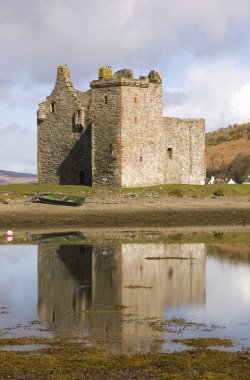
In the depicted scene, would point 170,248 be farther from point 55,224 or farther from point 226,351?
point 226,351

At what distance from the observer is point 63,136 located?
5578 centimetres

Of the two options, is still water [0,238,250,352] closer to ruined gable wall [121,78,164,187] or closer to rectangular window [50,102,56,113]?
ruined gable wall [121,78,164,187]

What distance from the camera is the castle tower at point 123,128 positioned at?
5147cm

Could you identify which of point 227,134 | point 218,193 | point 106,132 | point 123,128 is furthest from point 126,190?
point 227,134

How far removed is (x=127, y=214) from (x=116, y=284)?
23788 millimetres

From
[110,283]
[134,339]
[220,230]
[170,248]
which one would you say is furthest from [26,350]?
[220,230]

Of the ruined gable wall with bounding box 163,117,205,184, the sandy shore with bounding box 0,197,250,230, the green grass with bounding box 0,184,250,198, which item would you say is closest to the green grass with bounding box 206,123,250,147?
the ruined gable wall with bounding box 163,117,205,184

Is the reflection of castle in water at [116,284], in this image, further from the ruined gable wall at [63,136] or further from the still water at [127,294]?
the ruined gable wall at [63,136]

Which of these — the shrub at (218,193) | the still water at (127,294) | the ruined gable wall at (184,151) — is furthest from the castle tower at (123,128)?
the still water at (127,294)

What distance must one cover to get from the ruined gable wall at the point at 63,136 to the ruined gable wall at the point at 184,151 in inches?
229

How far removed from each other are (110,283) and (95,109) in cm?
3054

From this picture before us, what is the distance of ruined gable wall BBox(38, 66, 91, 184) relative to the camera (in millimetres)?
54344

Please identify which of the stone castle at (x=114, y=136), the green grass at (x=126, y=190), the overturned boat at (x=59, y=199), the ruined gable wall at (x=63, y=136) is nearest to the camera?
the overturned boat at (x=59, y=199)

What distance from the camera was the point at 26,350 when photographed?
1437 cm
